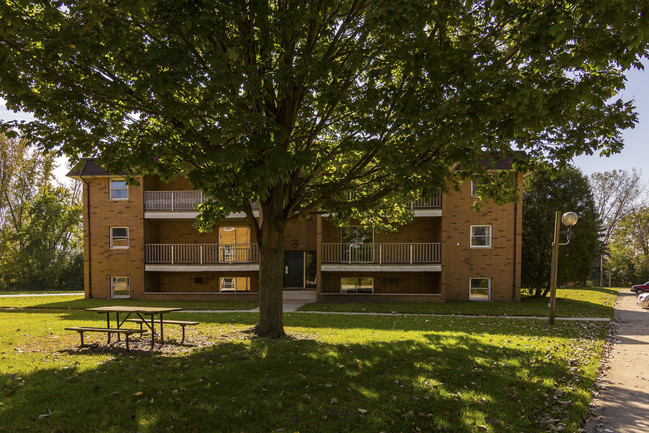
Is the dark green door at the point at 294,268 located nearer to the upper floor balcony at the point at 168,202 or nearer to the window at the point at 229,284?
the window at the point at 229,284

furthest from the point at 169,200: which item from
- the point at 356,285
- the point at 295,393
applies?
the point at 295,393

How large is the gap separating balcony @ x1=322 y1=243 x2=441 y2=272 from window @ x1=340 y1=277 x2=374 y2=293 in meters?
1.63

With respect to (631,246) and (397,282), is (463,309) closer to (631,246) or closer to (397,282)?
(397,282)

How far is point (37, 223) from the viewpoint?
1309 inches

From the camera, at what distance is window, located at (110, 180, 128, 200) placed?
21516 mm

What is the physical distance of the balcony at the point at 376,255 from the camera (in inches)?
770

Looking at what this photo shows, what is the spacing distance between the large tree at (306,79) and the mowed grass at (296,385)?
283 cm

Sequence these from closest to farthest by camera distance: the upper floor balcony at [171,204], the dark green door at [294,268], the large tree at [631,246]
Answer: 1. the upper floor balcony at [171,204]
2. the dark green door at [294,268]
3. the large tree at [631,246]

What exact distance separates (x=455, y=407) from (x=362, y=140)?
4857 mm

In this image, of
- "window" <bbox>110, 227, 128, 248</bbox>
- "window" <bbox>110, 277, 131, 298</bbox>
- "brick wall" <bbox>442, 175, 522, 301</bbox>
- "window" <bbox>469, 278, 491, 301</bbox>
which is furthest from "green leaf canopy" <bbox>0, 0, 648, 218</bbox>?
"window" <bbox>110, 277, 131, 298</bbox>

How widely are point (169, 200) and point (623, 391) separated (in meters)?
20.2

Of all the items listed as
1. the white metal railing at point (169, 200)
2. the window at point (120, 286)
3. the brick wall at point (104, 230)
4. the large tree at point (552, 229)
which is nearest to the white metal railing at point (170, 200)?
the white metal railing at point (169, 200)

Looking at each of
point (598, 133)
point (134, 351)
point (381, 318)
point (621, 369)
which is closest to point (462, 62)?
point (598, 133)

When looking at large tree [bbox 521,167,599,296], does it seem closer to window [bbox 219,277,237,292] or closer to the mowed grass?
the mowed grass
